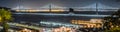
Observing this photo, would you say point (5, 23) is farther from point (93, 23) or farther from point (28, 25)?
point (93, 23)

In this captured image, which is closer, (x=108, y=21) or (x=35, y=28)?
(x=108, y=21)

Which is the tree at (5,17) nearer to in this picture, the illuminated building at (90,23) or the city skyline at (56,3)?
the city skyline at (56,3)

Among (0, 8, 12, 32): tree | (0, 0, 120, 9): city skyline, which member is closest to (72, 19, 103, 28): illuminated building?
(0, 0, 120, 9): city skyline

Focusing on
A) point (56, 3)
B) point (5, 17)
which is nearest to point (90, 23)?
point (56, 3)

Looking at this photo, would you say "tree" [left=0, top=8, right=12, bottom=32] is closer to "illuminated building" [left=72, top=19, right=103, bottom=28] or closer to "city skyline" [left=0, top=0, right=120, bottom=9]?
"city skyline" [left=0, top=0, right=120, bottom=9]

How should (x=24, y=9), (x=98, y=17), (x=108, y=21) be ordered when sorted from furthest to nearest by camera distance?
1. (x=24, y=9)
2. (x=98, y=17)
3. (x=108, y=21)

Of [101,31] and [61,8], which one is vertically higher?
[61,8]

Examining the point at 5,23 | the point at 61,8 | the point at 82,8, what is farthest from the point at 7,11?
the point at 82,8

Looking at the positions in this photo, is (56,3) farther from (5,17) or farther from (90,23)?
(5,17)
